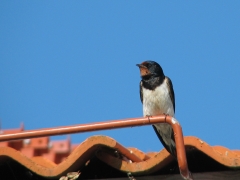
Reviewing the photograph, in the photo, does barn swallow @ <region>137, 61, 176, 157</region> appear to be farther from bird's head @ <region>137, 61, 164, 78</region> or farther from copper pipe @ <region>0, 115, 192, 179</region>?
copper pipe @ <region>0, 115, 192, 179</region>

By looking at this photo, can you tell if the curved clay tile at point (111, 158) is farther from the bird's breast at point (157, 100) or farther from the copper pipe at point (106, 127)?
the bird's breast at point (157, 100)

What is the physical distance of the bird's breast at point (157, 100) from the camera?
3719 mm

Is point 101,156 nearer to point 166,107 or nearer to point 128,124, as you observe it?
point 128,124

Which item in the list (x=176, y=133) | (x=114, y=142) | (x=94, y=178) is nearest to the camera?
(x=176, y=133)

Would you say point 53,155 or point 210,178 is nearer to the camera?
point 210,178

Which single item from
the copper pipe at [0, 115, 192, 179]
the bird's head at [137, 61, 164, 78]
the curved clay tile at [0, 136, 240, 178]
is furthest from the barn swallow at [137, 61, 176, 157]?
the copper pipe at [0, 115, 192, 179]

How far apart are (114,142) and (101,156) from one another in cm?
11

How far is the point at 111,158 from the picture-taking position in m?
2.30

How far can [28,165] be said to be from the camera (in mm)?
2312

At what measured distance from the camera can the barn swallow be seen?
372 centimetres

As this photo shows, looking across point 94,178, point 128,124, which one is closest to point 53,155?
point 94,178

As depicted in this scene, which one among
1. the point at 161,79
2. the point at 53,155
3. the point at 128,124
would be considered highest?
the point at 161,79

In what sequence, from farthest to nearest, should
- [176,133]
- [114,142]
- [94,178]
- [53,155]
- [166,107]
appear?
[53,155]
[166,107]
[94,178]
[114,142]
[176,133]

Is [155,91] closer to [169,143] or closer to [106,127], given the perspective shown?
[169,143]
